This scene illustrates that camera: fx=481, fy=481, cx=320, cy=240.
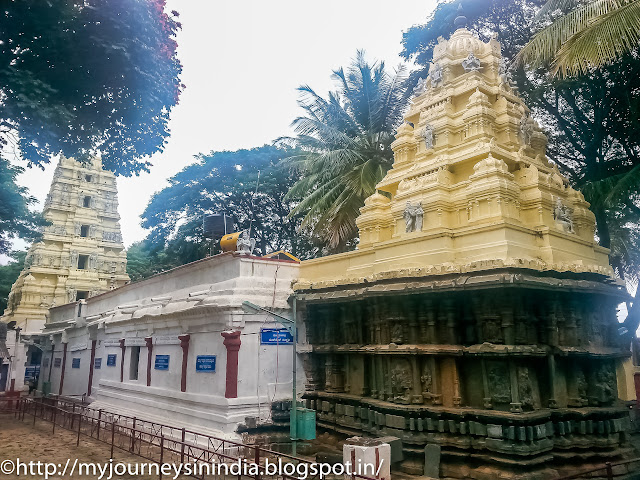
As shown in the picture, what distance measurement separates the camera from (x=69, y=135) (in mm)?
15141

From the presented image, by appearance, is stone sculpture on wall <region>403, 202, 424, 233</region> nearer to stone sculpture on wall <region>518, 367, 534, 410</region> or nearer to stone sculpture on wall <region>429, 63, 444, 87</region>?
stone sculpture on wall <region>518, 367, 534, 410</region>

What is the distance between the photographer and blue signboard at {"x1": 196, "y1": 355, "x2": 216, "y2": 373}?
13.4 metres

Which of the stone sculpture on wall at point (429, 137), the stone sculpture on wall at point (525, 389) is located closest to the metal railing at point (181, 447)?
the stone sculpture on wall at point (525, 389)

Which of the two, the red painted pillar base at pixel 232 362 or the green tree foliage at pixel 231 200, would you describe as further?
the green tree foliage at pixel 231 200

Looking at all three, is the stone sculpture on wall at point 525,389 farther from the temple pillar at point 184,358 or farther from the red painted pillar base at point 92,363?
the red painted pillar base at point 92,363

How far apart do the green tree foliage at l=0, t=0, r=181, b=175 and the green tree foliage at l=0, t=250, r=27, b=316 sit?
34193 mm

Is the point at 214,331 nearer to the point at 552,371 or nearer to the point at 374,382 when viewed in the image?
the point at 374,382

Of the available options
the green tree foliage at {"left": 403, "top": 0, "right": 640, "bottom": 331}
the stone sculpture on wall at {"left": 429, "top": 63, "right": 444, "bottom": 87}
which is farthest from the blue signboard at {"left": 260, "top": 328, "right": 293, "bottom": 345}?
the green tree foliage at {"left": 403, "top": 0, "right": 640, "bottom": 331}

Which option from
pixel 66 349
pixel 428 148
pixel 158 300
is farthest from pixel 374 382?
pixel 66 349

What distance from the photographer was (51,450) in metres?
13.2

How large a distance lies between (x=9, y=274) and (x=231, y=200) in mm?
23395

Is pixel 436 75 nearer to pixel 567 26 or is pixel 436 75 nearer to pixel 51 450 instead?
pixel 567 26

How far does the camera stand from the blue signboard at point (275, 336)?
13.4 metres

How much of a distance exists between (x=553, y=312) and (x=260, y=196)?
93.8ft
